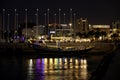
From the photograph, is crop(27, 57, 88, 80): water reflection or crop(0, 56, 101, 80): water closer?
crop(27, 57, 88, 80): water reflection

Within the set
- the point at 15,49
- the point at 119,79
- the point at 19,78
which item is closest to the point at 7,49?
the point at 15,49

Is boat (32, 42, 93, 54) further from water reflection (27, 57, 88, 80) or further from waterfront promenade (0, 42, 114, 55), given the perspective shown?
water reflection (27, 57, 88, 80)

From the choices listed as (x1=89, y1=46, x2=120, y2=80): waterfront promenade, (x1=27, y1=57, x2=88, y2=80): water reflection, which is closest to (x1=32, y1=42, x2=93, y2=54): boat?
(x1=27, y1=57, x2=88, y2=80): water reflection

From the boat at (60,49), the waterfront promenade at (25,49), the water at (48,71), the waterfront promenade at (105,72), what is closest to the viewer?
the waterfront promenade at (105,72)

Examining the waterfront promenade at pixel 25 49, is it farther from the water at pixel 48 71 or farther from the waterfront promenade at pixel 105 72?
the waterfront promenade at pixel 105 72

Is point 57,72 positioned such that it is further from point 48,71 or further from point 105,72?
point 105,72

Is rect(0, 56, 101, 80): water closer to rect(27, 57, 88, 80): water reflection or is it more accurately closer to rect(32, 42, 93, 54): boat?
rect(27, 57, 88, 80): water reflection

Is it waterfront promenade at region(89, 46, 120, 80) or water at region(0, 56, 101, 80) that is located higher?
waterfront promenade at region(89, 46, 120, 80)

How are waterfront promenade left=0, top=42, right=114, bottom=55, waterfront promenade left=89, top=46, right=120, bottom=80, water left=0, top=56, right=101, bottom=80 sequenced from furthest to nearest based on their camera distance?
waterfront promenade left=0, top=42, right=114, bottom=55 < water left=0, top=56, right=101, bottom=80 < waterfront promenade left=89, top=46, right=120, bottom=80

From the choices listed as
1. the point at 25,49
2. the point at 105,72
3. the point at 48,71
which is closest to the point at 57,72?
the point at 48,71

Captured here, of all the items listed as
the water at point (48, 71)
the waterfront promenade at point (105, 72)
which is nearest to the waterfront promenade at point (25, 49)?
the water at point (48, 71)

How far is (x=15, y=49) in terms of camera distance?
77.7 meters

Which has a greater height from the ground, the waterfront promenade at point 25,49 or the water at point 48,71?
the waterfront promenade at point 25,49

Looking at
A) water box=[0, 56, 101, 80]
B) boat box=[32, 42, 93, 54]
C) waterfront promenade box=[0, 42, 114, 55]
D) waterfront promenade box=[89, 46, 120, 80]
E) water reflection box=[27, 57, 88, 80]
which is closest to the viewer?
waterfront promenade box=[89, 46, 120, 80]
